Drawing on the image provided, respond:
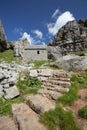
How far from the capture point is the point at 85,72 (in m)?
17.6

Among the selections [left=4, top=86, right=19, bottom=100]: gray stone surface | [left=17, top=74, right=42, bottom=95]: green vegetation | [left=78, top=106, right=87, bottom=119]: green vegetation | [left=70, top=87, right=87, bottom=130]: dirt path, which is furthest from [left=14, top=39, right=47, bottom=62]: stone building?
[left=78, top=106, right=87, bottom=119]: green vegetation

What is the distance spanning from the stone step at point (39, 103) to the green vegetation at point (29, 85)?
3.96 feet

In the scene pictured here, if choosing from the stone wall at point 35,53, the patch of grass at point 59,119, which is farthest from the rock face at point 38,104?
the stone wall at point 35,53

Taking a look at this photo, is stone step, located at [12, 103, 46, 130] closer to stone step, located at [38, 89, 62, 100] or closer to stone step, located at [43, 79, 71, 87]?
stone step, located at [38, 89, 62, 100]

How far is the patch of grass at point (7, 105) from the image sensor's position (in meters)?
11.3

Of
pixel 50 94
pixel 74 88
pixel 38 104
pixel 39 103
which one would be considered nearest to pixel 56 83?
pixel 74 88

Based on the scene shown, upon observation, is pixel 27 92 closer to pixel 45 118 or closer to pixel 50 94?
pixel 50 94

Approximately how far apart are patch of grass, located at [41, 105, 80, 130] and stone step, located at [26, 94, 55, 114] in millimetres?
612

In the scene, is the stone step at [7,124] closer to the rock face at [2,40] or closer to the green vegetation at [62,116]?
the green vegetation at [62,116]

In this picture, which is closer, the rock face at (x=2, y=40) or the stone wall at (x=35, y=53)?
the rock face at (x=2, y=40)

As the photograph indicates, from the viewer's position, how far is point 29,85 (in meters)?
15.8

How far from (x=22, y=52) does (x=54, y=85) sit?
31.9 metres

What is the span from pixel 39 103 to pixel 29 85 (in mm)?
4327

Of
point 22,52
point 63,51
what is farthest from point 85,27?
point 22,52
